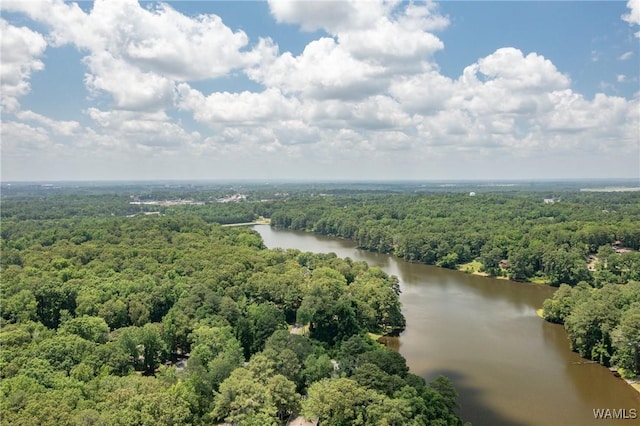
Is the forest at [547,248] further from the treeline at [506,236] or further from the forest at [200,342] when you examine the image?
the forest at [200,342]

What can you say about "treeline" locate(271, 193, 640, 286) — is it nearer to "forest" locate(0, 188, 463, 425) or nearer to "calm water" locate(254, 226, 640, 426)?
"calm water" locate(254, 226, 640, 426)

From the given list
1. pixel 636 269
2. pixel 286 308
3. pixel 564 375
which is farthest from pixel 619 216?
pixel 286 308

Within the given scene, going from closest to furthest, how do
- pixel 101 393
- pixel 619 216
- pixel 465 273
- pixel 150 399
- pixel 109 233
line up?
1. pixel 150 399
2. pixel 101 393
3. pixel 465 273
4. pixel 109 233
5. pixel 619 216

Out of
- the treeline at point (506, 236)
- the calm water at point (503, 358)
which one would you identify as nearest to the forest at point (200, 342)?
the calm water at point (503, 358)

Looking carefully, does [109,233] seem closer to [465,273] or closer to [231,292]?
[231,292]

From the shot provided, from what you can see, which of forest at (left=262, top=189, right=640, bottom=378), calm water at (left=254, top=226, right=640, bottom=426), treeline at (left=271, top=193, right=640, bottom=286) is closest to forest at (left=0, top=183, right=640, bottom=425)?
forest at (left=262, top=189, right=640, bottom=378)

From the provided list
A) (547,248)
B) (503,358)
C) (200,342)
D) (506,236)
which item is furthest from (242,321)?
(506,236)
